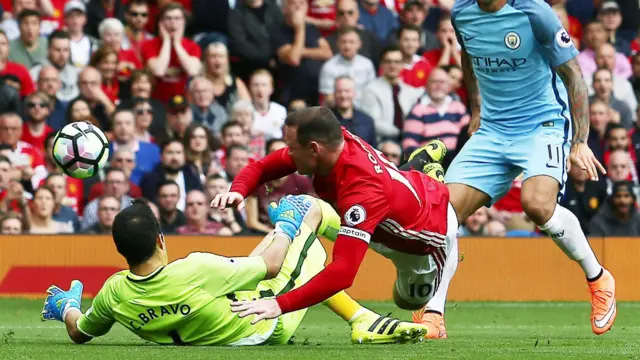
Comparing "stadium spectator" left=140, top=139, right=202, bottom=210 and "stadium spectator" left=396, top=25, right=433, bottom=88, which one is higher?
"stadium spectator" left=396, top=25, right=433, bottom=88

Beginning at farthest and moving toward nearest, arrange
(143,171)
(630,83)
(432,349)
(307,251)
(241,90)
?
(630,83) < (241,90) < (143,171) < (307,251) < (432,349)

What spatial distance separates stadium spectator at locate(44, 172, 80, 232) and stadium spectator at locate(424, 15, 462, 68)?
5.05m

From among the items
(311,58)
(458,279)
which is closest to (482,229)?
(458,279)

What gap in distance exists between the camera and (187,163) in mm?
14438

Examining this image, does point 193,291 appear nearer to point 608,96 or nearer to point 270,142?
point 270,142

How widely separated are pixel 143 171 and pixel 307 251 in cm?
634

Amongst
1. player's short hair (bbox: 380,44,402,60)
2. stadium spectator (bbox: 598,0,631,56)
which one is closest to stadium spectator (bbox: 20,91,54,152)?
player's short hair (bbox: 380,44,402,60)

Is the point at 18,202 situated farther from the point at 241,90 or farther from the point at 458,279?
the point at 458,279

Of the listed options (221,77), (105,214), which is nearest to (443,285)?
(105,214)

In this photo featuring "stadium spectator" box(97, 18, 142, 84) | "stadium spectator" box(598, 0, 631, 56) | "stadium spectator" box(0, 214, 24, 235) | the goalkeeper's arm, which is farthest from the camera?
"stadium spectator" box(598, 0, 631, 56)

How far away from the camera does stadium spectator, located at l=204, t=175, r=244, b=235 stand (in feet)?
45.9

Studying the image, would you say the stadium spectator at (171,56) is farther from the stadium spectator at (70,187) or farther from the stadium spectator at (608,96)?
the stadium spectator at (608,96)

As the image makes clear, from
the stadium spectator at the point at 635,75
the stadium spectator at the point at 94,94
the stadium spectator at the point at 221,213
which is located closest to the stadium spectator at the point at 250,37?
the stadium spectator at the point at 94,94

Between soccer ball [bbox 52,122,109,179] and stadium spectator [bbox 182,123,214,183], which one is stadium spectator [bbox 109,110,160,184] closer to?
stadium spectator [bbox 182,123,214,183]
